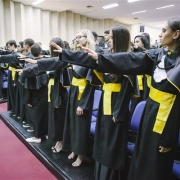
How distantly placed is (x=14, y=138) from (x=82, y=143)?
154cm

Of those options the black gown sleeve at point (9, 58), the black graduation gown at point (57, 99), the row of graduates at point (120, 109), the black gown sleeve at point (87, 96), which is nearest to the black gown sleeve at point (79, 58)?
the row of graduates at point (120, 109)

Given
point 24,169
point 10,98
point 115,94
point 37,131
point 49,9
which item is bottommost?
point 24,169

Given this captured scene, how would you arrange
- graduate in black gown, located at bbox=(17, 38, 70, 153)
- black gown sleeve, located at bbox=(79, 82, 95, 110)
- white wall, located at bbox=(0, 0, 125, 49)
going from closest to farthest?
black gown sleeve, located at bbox=(79, 82, 95, 110), graduate in black gown, located at bbox=(17, 38, 70, 153), white wall, located at bbox=(0, 0, 125, 49)

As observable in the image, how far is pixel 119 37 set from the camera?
1.59 meters

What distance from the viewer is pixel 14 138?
306 centimetres

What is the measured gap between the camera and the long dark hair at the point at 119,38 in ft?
5.20

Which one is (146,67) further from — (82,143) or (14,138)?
(14,138)

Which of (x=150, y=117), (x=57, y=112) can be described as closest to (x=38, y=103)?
(x=57, y=112)

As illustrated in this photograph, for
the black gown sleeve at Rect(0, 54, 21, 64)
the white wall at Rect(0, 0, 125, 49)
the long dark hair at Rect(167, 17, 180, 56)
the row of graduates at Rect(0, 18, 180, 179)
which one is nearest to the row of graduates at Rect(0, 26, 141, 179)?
the row of graduates at Rect(0, 18, 180, 179)

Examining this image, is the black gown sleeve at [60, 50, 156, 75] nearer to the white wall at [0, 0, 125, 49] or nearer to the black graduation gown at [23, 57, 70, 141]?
the black graduation gown at [23, 57, 70, 141]

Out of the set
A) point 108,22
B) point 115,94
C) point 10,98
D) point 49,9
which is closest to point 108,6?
point 49,9

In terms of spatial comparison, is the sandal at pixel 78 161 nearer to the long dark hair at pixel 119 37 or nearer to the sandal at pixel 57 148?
the sandal at pixel 57 148

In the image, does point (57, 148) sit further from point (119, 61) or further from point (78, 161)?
point (119, 61)

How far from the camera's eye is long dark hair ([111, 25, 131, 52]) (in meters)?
1.58
